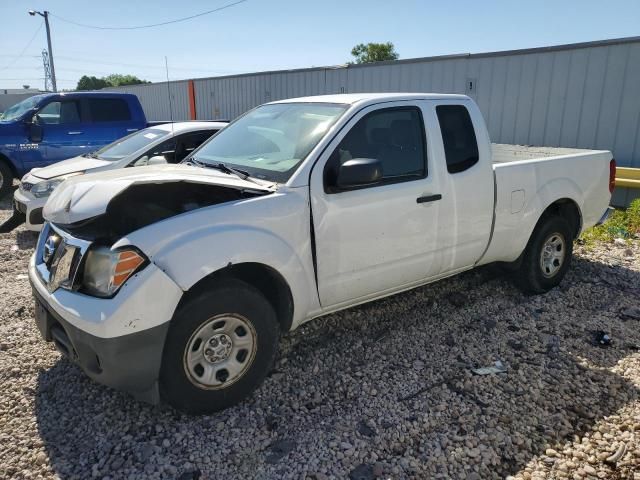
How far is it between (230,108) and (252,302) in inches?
598

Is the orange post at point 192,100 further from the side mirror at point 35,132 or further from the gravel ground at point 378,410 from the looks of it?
the gravel ground at point 378,410

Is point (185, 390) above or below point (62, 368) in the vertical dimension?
above

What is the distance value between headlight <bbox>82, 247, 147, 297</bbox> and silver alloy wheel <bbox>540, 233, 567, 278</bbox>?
3.84 meters

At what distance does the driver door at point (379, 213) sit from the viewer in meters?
3.37

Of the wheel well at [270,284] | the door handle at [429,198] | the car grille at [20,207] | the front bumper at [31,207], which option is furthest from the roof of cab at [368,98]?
the car grille at [20,207]

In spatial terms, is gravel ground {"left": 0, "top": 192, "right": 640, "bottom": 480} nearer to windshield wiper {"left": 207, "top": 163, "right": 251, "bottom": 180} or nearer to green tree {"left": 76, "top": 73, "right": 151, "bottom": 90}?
windshield wiper {"left": 207, "top": 163, "right": 251, "bottom": 180}

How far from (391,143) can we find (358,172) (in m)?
0.70

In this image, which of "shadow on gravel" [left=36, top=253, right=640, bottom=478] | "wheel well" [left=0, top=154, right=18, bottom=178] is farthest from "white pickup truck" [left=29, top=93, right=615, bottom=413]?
"wheel well" [left=0, top=154, right=18, bottom=178]

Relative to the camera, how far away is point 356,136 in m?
3.58

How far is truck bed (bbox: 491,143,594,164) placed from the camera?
575 cm

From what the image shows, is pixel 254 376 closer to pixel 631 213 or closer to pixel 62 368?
pixel 62 368

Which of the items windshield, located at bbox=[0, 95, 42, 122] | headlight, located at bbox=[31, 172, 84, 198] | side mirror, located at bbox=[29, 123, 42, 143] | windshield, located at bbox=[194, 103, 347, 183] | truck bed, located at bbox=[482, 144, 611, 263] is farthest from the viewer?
windshield, located at bbox=[0, 95, 42, 122]

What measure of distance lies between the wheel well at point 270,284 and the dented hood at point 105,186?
491 millimetres

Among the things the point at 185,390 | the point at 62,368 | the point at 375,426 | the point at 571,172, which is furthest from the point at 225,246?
the point at 571,172
